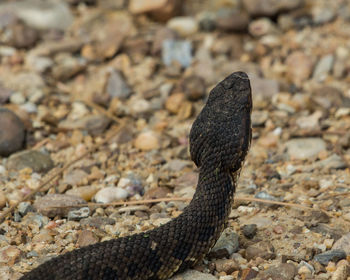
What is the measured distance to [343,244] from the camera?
176 inches

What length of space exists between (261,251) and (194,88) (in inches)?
144

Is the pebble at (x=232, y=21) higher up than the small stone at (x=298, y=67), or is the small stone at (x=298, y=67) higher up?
the pebble at (x=232, y=21)

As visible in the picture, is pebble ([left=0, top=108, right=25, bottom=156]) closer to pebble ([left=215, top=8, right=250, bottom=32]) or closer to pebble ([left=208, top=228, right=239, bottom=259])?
pebble ([left=208, top=228, right=239, bottom=259])

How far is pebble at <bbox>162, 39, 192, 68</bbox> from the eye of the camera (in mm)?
8625

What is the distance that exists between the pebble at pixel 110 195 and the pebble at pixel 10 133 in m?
1.44

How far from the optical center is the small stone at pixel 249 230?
4715mm

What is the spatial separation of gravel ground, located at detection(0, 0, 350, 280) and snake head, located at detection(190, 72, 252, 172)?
2.15ft

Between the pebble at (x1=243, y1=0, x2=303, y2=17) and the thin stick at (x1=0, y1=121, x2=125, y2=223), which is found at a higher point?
the pebble at (x1=243, y1=0, x2=303, y2=17)

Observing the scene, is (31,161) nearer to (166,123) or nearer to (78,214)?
(78,214)

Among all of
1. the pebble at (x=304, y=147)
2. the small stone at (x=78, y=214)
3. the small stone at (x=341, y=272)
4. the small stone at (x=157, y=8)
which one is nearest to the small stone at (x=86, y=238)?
the small stone at (x=78, y=214)

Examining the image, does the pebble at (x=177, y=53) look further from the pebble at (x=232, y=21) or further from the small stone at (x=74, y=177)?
the small stone at (x=74, y=177)

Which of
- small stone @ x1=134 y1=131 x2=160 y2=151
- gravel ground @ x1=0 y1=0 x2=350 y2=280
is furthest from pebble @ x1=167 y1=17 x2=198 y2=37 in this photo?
small stone @ x1=134 y1=131 x2=160 y2=151

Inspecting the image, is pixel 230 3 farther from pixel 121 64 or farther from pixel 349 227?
pixel 349 227

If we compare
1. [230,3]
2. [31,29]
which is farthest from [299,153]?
[31,29]
